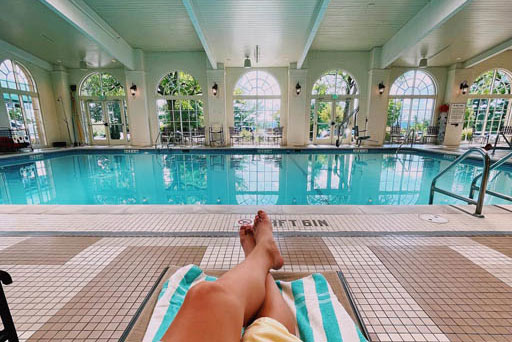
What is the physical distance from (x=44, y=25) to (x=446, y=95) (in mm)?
11763

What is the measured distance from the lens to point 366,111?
25.0 ft

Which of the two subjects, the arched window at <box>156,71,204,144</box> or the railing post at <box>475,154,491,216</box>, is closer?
the railing post at <box>475,154,491,216</box>

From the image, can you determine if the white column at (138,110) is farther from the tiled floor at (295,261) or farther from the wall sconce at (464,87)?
the wall sconce at (464,87)

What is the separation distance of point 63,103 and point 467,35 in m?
12.2

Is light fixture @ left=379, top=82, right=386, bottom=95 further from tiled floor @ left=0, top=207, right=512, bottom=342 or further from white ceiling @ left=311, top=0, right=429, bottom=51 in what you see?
tiled floor @ left=0, top=207, right=512, bottom=342

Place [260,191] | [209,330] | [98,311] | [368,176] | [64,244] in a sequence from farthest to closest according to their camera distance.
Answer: [368,176]
[260,191]
[64,244]
[98,311]
[209,330]

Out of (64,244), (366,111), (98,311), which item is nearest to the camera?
(98,311)

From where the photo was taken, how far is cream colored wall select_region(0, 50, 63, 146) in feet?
23.7

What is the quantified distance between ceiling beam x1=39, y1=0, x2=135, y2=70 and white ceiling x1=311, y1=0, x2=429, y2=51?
5099 millimetres

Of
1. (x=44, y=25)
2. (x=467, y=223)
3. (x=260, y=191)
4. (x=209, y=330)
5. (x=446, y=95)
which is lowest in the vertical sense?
(x=260, y=191)

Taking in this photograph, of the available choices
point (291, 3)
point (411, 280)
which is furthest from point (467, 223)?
point (291, 3)

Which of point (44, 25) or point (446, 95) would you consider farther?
point (446, 95)

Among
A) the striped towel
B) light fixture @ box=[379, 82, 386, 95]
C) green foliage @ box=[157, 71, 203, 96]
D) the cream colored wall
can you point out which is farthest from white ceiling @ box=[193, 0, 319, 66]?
the cream colored wall

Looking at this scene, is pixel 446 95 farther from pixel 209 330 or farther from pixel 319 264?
pixel 209 330
